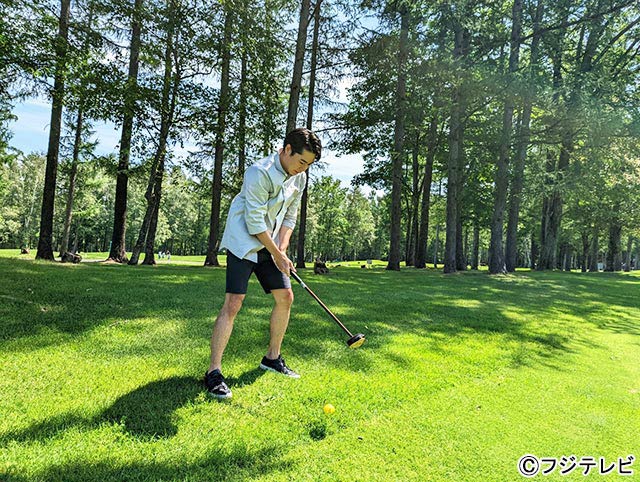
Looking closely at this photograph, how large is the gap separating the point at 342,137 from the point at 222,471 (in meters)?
15.4

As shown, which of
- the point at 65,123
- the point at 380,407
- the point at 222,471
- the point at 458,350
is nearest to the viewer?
→ the point at 222,471

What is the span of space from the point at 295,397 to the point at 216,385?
22.9 inches

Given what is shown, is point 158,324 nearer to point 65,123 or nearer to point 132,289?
point 132,289

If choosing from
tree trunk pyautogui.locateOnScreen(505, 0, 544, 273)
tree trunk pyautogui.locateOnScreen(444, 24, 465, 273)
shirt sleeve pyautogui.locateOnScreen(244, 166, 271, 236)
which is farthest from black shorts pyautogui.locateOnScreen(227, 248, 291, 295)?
tree trunk pyautogui.locateOnScreen(505, 0, 544, 273)

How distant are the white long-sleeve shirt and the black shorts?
0.21 ft

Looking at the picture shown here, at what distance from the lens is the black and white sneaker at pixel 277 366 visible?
332cm

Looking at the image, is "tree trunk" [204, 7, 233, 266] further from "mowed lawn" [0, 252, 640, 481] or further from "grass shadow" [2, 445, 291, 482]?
"grass shadow" [2, 445, 291, 482]

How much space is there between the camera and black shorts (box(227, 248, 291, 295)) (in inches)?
117

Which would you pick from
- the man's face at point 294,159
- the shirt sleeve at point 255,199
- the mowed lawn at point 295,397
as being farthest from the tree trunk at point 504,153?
the shirt sleeve at point 255,199

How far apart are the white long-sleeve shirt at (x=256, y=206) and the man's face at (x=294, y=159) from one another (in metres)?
0.05

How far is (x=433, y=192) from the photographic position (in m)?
29.4

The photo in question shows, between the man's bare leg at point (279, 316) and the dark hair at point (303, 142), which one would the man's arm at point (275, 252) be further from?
the dark hair at point (303, 142)

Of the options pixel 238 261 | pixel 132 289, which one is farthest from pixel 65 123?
pixel 238 261

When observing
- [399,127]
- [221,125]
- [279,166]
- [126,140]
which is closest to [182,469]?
[279,166]
